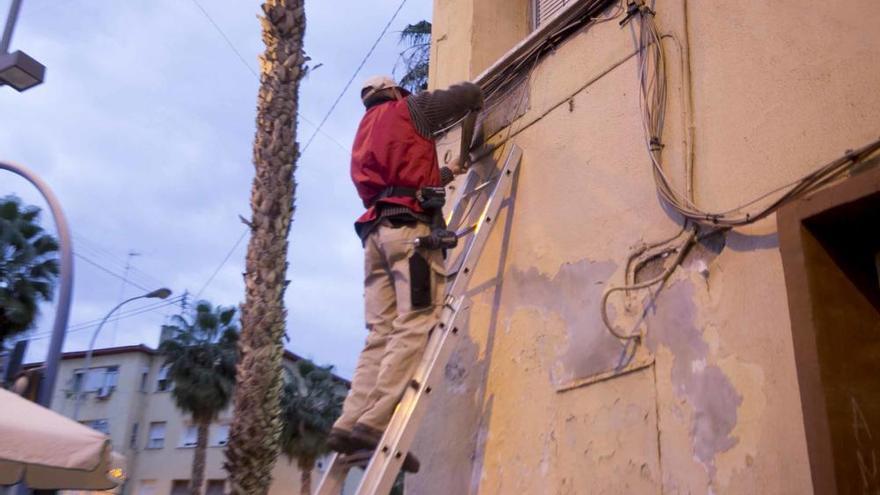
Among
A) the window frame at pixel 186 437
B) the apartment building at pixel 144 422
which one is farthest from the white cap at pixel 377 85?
the window frame at pixel 186 437

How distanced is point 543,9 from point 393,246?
3206 millimetres

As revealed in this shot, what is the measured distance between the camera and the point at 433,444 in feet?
19.2

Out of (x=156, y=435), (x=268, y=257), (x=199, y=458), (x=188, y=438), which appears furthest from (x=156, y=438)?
(x=268, y=257)

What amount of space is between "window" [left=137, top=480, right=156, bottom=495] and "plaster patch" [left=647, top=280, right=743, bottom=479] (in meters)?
37.7

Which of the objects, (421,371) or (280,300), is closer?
(421,371)

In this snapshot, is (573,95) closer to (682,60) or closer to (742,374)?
(682,60)

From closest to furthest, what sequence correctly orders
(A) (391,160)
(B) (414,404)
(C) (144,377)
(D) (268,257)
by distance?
(B) (414,404)
(A) (391,160)
(D) (268,257)
(C) (144,377)

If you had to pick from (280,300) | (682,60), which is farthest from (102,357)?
(682,60)

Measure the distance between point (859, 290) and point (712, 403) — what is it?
0.80 m

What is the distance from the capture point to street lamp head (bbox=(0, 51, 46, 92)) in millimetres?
7277

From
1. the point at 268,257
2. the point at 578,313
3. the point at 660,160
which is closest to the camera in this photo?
the point at 660,160

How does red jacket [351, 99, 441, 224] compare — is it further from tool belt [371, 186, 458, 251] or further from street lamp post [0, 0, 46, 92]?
street lamp post [0, 0, 46, 92]

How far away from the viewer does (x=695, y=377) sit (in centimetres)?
407

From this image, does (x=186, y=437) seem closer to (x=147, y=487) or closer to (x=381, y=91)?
(x=147, y=487)
